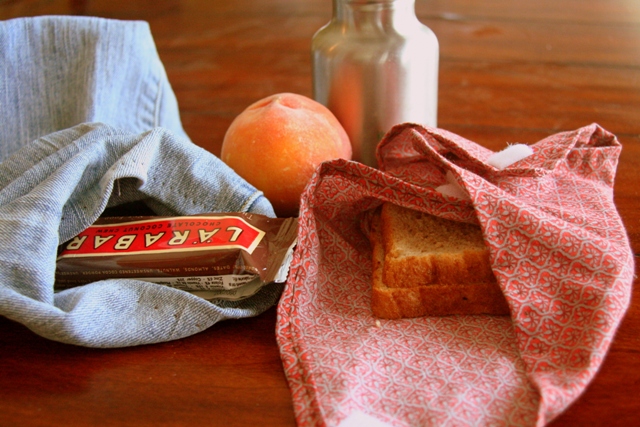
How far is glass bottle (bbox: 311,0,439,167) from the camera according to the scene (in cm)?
67

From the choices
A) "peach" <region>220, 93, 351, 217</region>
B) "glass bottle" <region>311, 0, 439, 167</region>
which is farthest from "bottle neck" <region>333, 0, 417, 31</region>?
"peach" <region>220, 93, 351, 217</region>

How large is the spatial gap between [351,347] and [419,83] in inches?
14.2

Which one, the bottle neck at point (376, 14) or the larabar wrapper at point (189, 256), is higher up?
the bottle neck at point (376, 14)

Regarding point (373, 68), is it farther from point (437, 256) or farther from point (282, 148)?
point (437, 256)

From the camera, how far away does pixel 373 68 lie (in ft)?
2.22

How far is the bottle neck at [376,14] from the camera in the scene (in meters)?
0.66

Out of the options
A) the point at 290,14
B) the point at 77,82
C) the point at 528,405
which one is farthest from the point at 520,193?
the point at 290,14

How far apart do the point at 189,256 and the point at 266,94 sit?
1.98 feet

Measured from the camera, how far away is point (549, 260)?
44 cm

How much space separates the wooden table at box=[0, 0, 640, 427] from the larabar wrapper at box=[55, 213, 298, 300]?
4 centimetres

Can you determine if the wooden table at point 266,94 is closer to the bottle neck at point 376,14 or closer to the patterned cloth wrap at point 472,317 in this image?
the patterned cloth wrap at point 472,317

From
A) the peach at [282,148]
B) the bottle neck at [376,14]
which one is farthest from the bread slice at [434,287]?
the bottle neck at [376,14]

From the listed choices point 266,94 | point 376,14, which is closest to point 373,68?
point 376,14

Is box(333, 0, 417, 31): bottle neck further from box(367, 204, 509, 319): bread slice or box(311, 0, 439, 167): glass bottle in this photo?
box(367, 204, 509, 319): bread slice
